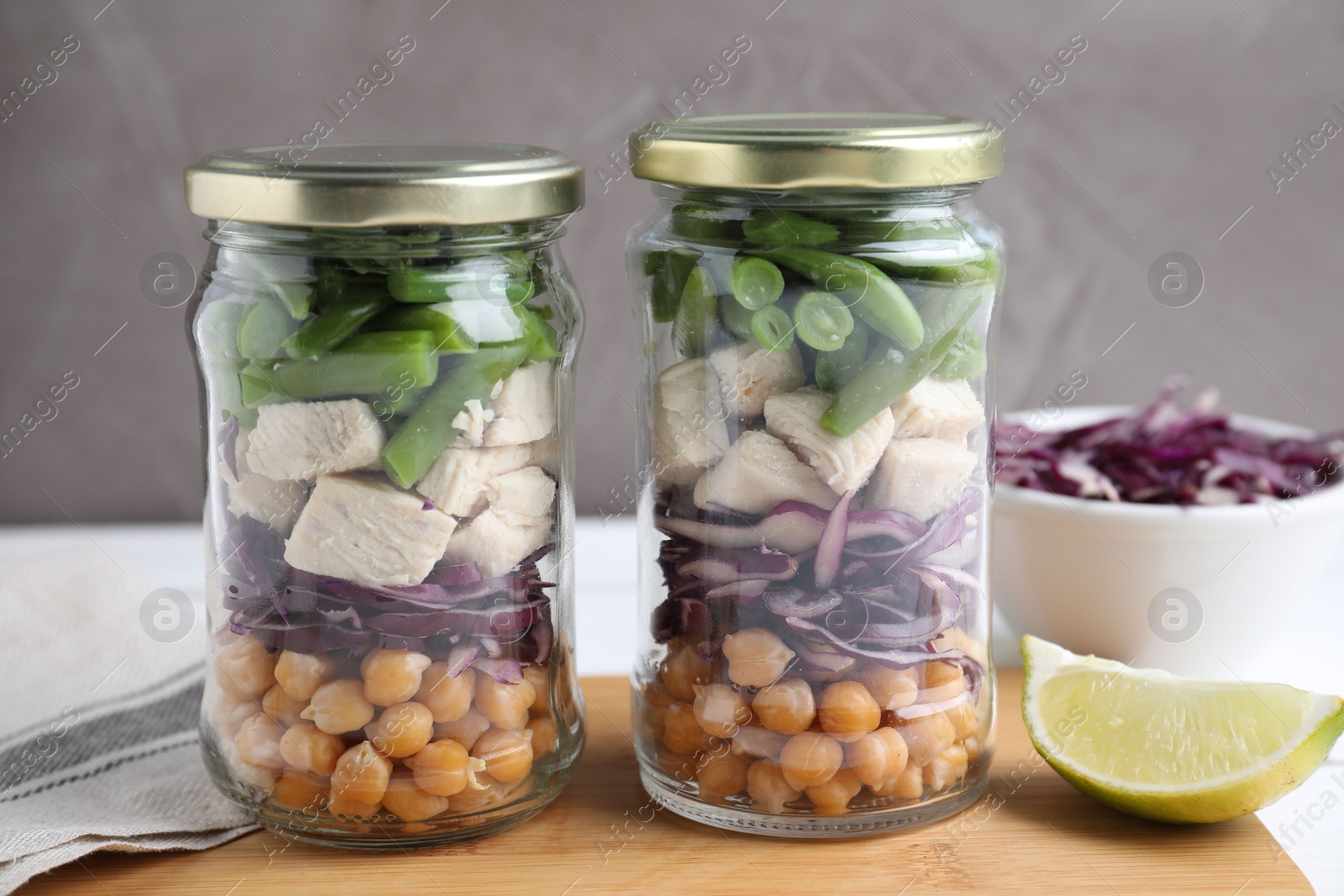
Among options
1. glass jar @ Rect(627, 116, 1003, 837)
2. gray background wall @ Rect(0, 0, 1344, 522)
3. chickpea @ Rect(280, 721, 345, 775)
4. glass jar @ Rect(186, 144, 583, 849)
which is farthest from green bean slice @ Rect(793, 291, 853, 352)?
gray background wall @ Rect(0, 0, 1344, 522)

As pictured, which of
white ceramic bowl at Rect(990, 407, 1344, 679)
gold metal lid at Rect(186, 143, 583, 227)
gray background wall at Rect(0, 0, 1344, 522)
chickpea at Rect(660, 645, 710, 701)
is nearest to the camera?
gold metal lid at Rect(186, 143, 583, 227)

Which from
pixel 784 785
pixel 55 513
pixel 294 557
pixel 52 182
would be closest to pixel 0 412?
pixel 55 513

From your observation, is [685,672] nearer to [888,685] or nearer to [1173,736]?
[888,685]

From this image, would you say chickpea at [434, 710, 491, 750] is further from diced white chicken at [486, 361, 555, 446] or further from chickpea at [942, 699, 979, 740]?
chickpea at [942, 699, 979, 740]

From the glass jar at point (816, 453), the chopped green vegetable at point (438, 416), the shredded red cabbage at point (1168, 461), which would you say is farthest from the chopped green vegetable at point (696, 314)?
the shredded red cabbage at point (1168, 461)

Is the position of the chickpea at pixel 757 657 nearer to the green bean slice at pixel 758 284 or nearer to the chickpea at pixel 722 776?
the chickpea at pixel 722 776

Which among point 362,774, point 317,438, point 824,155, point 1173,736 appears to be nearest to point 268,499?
point 317,438

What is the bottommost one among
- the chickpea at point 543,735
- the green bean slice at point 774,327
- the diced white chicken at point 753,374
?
the chickpea at point 543,735
